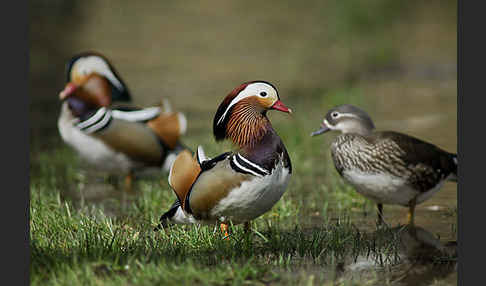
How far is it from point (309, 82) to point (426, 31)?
17.8ft

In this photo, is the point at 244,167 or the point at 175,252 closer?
the point at 244,167

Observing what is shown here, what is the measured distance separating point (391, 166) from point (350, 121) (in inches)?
23.6

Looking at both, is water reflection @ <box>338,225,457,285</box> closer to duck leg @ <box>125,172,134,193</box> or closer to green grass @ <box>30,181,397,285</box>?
green grass @ <box>30,181,397,285</box>

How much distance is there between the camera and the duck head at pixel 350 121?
5.30 m

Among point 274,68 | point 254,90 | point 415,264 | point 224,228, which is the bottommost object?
point 415,264

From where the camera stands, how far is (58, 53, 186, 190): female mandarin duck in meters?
6.53

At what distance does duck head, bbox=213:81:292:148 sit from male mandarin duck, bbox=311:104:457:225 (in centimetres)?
127

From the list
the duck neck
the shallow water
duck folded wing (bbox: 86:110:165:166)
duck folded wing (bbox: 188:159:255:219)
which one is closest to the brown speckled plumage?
the shallow water

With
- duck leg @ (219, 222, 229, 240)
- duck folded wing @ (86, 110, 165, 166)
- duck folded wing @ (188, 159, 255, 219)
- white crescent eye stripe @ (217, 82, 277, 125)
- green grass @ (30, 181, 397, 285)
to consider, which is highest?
white crescent eye stripe @ (217, 82, 277, 125)

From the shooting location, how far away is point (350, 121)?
535 centimetres

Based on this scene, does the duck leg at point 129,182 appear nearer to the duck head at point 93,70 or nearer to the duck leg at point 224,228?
the duck head at point 93,70

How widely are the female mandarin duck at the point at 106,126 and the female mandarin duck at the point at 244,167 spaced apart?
2.60 metres

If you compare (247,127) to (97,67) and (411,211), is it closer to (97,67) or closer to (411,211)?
(411,211)

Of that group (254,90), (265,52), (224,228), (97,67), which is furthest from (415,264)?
(265,52)
